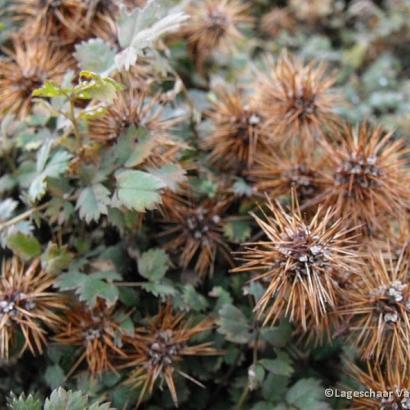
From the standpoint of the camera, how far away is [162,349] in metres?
1.24

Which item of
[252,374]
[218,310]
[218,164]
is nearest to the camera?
[252,374]

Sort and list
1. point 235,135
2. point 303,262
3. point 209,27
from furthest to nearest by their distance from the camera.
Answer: point 209,27 < point 235,135 < point 303,262

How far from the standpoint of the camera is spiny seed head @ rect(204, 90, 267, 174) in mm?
1452

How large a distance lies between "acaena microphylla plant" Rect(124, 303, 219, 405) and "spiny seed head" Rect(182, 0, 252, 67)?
3.05ft

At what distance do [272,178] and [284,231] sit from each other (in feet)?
1.09

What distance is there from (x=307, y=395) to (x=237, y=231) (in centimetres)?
42

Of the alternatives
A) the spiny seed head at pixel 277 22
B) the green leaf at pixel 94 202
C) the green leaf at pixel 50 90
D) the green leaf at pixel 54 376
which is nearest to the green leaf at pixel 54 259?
the green leaf at pixel 94 202

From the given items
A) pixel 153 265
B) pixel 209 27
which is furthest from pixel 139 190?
pixel 209 27

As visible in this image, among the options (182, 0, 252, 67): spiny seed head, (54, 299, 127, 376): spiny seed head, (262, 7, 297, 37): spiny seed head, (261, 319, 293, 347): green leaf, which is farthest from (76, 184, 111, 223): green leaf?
(262, 7, 297, 37): spiny seed head

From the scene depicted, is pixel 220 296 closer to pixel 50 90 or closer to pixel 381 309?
pixel 381 309

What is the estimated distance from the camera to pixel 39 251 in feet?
4.28

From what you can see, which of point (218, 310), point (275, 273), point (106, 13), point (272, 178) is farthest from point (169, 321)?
point (106, 13)

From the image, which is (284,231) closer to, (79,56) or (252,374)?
(252,374)

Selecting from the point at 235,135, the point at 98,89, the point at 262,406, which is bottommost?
the point at 262,406
